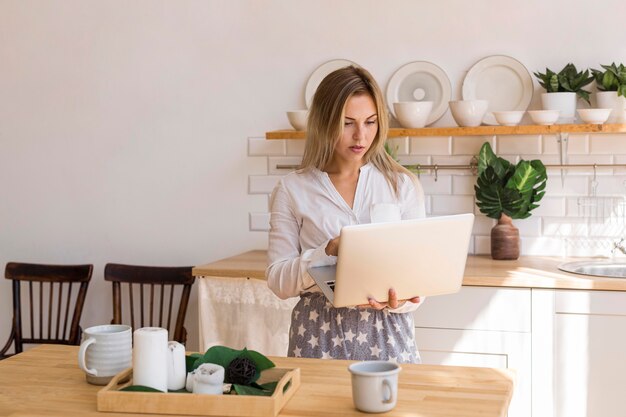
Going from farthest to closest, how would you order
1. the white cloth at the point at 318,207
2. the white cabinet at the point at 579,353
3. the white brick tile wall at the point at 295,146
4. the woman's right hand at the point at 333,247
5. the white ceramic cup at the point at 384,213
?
the white brick tile wall at the point at 295,146 < the white cabinet at the point at 579,353 < the white cloth at the point at 318,207 < the white ceramic cup at the point at 384,213 < the woman's right hand at the point at 333,247

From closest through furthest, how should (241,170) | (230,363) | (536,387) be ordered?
(230,363) → (536,387) → (241,170)

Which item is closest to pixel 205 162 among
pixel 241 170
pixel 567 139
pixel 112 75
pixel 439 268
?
pixel 241 170

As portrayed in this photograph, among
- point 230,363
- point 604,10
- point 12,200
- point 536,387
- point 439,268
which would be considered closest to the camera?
point 230,363

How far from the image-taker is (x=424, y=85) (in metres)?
4.01

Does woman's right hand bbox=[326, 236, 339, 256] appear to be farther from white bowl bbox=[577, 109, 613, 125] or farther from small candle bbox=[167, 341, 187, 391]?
white bowl bbox=[577, 109, 613, 125]

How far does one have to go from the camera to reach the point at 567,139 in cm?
387

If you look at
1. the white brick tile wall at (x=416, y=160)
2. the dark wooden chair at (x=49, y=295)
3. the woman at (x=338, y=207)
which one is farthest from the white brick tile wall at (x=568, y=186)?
the dark wooden chair at (x=49, y=295)

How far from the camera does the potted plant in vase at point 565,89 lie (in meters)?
3.78

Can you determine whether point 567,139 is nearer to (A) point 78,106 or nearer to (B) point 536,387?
(B) point 536,387

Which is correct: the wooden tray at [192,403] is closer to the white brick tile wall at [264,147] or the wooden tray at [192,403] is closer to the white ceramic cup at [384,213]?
the white ceramic cup at [384,213]

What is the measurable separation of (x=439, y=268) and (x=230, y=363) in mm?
584

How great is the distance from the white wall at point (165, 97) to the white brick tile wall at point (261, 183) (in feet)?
0.09

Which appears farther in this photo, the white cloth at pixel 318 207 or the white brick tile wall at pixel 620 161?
the white brick tile wall at pixel 620 161

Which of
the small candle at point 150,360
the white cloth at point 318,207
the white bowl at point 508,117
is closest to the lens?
the small candle at point 150,360
